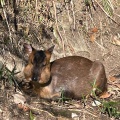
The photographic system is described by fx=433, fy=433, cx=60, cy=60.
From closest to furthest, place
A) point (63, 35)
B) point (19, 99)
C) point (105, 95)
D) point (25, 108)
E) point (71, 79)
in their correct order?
point (25, 108), point (19, 99), point (71, 79), point (105, 95), point (63, 35)

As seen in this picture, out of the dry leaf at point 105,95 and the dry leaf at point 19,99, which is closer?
the dry leaf at point 19,99

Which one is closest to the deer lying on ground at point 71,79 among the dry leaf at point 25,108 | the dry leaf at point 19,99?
the dry leaf at point 19,99

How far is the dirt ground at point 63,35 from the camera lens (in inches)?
269

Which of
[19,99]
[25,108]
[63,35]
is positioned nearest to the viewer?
[25,108]

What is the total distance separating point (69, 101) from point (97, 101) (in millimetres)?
457

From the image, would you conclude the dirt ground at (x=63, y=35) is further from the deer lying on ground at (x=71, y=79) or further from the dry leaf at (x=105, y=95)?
the deer lying on ground at (x=71, y=79)

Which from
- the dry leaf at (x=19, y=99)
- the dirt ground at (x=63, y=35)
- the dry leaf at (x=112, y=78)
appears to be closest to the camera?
the dry leaf at (x=19, y=99)

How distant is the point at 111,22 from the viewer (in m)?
9.80

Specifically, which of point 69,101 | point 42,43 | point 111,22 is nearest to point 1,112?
point 69,101

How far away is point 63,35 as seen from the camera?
29.5 ft

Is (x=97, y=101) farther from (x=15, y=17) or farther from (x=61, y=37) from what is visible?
(x=15, y=17)

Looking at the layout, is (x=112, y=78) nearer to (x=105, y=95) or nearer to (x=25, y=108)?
(x=105, y=95)

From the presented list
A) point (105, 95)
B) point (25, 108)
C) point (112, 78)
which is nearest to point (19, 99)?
point (25, 108)

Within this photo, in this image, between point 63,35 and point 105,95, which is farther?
point 63,35
